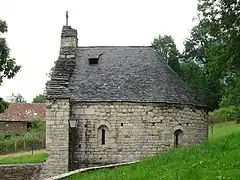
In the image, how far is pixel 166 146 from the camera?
25453 mm

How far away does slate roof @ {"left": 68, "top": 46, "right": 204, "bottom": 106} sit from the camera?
25531mm

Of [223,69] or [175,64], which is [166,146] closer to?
[223,69]

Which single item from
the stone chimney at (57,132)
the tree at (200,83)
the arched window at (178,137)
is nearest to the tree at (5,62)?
Answer: the stone chimney at (57,132)

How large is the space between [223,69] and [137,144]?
6260 mm

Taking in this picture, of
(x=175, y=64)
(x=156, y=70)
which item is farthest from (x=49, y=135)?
(x=175, y=64)

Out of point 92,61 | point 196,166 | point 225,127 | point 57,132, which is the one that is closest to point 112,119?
point 57,132

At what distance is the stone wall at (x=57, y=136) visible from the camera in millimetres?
24875

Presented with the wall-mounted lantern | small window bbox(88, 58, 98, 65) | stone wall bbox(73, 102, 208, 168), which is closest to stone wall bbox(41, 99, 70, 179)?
the wall-mounted lantern

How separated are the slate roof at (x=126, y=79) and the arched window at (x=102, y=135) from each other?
54.6 inches

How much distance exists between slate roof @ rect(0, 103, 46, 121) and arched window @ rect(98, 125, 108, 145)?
3438 centimetres

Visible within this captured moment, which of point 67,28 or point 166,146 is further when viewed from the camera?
point 67,28

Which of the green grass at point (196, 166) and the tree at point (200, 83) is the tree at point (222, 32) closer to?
the green grass at point (196, 166)

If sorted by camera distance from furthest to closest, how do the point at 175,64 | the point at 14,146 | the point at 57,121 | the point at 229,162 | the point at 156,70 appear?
the point at 175,64
the point at 14,146
the point at 156,70
the point at 57,121
the point at 229,162

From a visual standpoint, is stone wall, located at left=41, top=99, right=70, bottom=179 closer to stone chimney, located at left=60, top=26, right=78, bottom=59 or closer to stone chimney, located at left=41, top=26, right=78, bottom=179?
stone chimney, located at left=41, top=26, right=78, bottom=179
